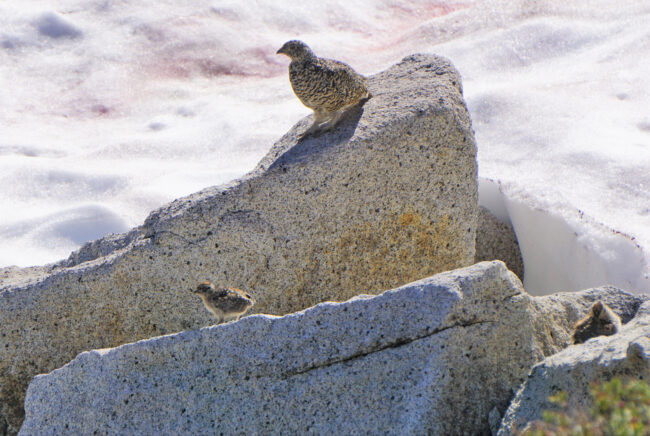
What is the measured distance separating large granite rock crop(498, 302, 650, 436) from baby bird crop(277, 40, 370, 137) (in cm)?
198

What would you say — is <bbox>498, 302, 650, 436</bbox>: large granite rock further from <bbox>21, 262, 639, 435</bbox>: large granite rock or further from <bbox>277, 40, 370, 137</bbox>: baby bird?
<bbox>277, 40, 370, 137</bbox>: baby bird

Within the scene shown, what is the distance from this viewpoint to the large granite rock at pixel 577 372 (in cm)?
300

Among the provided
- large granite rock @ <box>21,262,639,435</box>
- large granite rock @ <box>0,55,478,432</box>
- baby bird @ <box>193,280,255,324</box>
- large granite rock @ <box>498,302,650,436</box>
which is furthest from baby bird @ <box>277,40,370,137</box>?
large granite rock @ <box>498,302,650,436</box>

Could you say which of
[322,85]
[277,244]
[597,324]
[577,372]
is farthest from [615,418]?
[322,85]

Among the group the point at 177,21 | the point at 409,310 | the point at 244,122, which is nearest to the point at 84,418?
the point at 409,310

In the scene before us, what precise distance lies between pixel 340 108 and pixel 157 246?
1284mm

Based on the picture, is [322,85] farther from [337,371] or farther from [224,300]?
[337,371]

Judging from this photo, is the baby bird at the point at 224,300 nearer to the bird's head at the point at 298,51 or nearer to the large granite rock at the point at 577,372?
the large granite rock at the point at 577,372

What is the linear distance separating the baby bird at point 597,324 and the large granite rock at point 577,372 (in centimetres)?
64

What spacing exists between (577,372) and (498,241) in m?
3.14

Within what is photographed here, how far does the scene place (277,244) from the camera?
4391 millimetres

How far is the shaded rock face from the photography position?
6176mm

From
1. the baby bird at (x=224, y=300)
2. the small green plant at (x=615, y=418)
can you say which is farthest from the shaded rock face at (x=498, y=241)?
the small green plant at (x=615, y=418)

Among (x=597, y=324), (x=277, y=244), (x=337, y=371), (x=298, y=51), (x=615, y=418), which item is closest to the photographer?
(x=615, y=418)
